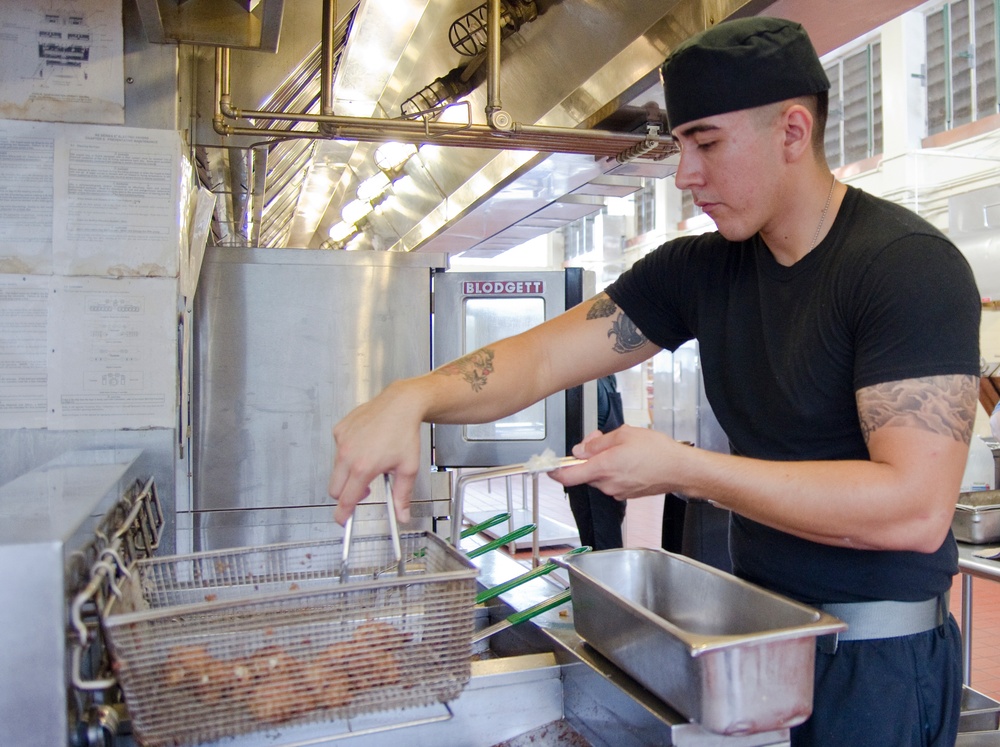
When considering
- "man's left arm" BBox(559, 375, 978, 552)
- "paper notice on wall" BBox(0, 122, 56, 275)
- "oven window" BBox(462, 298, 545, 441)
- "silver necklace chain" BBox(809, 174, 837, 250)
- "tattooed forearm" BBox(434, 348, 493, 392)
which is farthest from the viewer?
"oven window" BBox(462, 298, 545, 441)

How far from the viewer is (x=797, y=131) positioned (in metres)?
1.23

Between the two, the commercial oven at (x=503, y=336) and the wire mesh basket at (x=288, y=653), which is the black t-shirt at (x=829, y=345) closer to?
the wire mesh basket at (x=288, y=653)

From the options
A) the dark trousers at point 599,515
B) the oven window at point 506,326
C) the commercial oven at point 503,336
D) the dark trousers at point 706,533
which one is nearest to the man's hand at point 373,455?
the commercial oven at point 503,336

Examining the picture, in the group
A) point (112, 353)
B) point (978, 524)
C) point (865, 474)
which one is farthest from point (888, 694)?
point (112, 353)

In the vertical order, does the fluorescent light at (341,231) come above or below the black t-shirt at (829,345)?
above

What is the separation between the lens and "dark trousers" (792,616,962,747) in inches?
45.0

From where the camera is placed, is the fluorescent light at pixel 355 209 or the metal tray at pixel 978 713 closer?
the metal tray at pixel 978 713

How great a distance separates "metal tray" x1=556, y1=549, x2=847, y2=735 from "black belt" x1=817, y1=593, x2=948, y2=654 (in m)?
0.15

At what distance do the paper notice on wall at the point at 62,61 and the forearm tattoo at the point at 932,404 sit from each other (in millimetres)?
1768

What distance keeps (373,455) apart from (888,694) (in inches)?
31.2

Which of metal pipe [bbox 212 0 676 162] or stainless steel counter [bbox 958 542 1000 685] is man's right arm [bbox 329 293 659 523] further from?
stainless steel counter [bbox 958 542 1000 685]

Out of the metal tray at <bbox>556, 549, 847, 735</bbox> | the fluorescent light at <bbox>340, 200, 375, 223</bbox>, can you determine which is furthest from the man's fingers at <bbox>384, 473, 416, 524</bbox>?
the fluorescent light at <bbox>340, 200, 375, 223</bbox>

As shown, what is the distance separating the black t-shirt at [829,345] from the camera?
1077 mm

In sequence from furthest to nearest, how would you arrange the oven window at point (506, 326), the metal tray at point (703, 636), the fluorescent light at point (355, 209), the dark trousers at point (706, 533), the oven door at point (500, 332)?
the fluorescent light at point (355, 209), the dark trousers at point (706, 533), the oven window at point (506, 326), the oven door at point (500, 332), the metal tray at point (703, 636)
